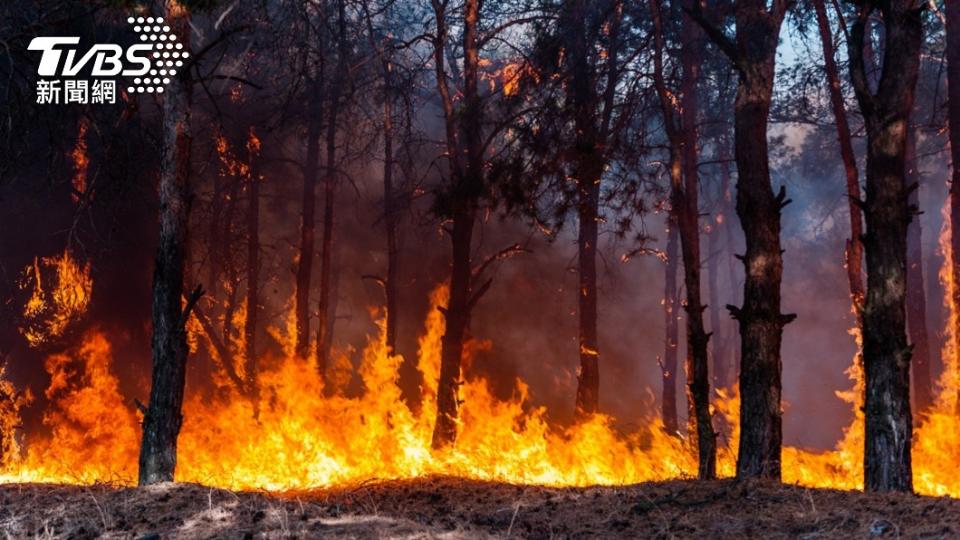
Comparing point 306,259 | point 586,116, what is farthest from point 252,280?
point 586,116

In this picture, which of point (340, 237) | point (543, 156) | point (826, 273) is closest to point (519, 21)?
point (543, 156)

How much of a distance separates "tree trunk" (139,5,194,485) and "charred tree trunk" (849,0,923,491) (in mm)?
6791

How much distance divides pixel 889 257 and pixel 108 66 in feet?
35.7

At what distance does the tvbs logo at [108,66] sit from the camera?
9742 mm

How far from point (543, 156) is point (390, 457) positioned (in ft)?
18.4

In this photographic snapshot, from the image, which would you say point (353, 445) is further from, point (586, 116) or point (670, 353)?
point (670, 353)

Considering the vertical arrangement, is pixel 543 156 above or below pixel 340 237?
below

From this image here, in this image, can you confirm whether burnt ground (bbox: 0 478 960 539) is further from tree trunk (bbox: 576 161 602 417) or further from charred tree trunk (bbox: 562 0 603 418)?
tree trunk (bbox: 576 161 602 417)

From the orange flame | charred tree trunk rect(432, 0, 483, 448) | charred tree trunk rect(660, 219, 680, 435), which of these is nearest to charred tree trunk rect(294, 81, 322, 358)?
the orange flame

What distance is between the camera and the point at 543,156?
44.2 ft

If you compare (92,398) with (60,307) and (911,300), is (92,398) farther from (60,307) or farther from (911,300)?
(911,300)

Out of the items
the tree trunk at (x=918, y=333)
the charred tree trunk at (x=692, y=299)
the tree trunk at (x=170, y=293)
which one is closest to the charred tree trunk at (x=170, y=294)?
the tree trunk at (x=170, y=293)

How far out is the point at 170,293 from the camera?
9445mm

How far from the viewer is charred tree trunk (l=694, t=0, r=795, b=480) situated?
30.4 feet
